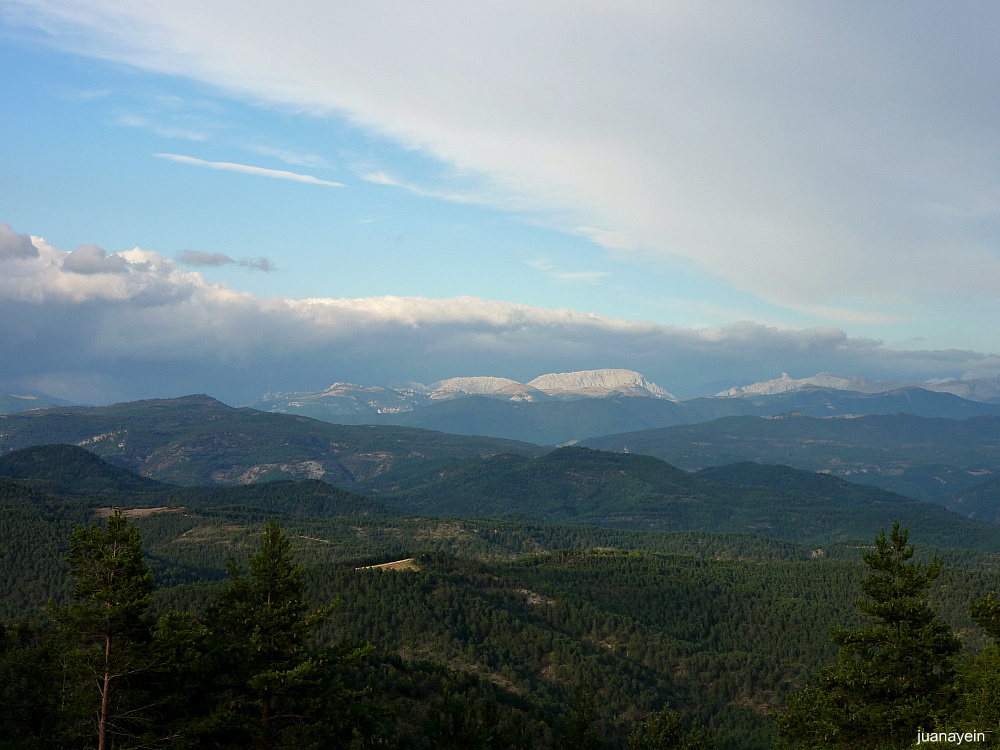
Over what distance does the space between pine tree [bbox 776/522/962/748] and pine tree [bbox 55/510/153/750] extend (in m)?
43.6

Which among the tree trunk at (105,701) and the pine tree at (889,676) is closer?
the tree trunk at (105,701)

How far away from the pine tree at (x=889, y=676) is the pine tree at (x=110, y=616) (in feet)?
143

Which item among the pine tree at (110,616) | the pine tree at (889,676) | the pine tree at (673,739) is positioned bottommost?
the pine tree at (673,739)

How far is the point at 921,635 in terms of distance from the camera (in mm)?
50000

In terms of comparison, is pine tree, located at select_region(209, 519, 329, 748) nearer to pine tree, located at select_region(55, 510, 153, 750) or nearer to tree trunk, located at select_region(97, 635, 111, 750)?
pine tree, located at select_region(55, 510, 153, 750)

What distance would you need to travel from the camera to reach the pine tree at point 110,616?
40.9 metres

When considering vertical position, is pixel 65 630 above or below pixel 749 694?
above

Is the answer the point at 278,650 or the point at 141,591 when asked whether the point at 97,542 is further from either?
the point at 278,650

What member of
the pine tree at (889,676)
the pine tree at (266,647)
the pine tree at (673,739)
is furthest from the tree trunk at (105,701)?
the pine tree at (673,739)

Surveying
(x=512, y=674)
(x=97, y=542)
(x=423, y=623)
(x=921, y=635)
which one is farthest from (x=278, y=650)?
(x=423, y=623)

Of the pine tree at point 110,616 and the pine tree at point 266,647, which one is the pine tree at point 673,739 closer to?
the pine tree at point 266,647

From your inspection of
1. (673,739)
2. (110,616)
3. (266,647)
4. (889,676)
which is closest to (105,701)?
(110,616)

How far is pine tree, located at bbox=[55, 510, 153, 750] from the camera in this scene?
40.9 m

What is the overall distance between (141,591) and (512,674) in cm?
11699
